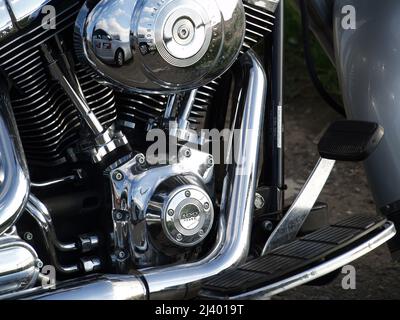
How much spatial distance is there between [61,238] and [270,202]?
62 cm

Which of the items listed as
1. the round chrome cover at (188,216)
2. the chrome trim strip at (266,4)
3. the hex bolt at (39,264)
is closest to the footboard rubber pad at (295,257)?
the round chrome cover at (188,216)

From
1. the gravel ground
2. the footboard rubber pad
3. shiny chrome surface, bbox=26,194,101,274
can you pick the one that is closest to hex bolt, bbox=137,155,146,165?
shiny chrome surface, bbox=26,194,101,274

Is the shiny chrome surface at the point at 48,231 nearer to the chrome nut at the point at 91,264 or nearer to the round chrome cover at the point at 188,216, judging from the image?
the chrome nut at the point at 91,264

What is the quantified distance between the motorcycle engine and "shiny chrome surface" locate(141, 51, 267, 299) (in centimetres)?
6

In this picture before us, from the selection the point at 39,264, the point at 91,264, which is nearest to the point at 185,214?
the point at 91,264

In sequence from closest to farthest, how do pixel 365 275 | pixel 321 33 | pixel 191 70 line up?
pixel 191 70 → pixel 321 33 → pixel 365 275

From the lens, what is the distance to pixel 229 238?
2322 mm

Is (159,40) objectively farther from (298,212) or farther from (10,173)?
(298,212)

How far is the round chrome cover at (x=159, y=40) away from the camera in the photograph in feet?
6.71

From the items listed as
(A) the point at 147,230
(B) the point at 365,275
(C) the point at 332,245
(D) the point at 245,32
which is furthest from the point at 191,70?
(B) the point at 365,275

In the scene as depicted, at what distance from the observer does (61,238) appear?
2.29m

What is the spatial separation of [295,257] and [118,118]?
0.59 meters

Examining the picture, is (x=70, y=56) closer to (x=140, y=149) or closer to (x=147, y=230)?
(x=140, y=149)

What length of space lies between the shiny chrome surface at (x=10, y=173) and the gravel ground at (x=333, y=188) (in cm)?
137
